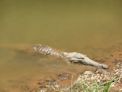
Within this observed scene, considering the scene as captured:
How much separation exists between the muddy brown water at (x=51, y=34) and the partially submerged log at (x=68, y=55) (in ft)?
0.42

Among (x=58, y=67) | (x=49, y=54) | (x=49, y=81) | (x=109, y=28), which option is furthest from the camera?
(x=109, y=28)

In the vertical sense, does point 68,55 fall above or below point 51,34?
below

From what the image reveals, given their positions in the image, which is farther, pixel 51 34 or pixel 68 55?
pixel 51 34

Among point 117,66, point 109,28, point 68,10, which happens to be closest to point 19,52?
point 117,66

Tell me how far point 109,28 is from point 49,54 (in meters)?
2.25

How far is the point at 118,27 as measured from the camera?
30.8ft

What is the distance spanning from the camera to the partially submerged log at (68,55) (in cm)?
718

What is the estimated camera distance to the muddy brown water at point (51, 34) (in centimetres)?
703

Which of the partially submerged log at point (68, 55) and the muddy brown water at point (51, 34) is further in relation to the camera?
the partially submerged log at point (68, 55)

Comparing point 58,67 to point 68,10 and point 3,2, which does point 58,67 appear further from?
point 3,2

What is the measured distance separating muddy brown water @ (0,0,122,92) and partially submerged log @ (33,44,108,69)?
13 centimetres

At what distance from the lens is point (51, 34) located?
892 cm

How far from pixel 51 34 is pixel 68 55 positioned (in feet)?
5.03

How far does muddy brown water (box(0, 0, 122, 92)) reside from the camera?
7.03 metres
